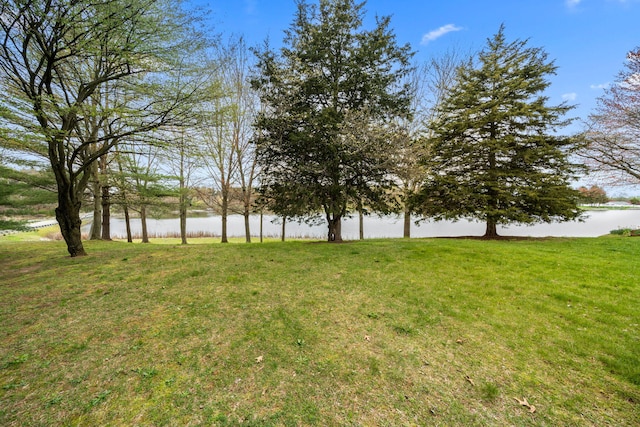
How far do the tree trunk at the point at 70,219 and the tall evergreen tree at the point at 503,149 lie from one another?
11930 mm

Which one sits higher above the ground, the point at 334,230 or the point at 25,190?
the point at 25,190

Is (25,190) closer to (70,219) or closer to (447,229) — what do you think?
(70,219)

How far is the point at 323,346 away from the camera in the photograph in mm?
3123

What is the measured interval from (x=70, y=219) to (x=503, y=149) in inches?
580

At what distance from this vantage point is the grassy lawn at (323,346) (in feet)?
7.34

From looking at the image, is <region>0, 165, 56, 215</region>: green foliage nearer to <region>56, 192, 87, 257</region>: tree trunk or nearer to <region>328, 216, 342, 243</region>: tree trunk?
<region>56, 192, 87, 257</region>: tree trunk

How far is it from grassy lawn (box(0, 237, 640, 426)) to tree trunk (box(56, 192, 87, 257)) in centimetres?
144

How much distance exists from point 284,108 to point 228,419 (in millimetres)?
7701

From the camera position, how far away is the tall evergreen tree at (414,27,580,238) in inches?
383

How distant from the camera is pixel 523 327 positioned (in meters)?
3.61

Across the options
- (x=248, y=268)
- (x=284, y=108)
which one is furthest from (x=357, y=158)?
(x=248, y=268)

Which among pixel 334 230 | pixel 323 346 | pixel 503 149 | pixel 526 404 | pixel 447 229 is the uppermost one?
pixel 503 149

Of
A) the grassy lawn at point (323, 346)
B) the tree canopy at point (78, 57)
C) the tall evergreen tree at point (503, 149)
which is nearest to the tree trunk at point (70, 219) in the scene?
the tree canopy at point (78, 57)

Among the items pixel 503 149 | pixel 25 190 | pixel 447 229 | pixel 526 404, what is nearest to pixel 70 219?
pixel 25 190
